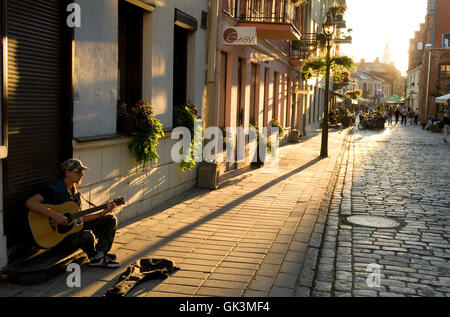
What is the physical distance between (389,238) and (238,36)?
6.05 metres

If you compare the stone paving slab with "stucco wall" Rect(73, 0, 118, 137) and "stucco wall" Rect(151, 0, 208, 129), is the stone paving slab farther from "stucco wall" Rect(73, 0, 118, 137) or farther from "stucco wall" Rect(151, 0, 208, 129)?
"stucco wall" Rect(151, 0, 208, 129)

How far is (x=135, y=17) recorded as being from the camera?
827cm

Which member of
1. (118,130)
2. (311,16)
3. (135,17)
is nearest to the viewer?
(118,130)

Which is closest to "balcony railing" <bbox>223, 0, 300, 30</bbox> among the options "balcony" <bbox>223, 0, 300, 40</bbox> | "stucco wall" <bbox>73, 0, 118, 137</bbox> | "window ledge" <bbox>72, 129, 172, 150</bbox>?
"balcony" <bbox>223, 0, 300, 40</bbox>

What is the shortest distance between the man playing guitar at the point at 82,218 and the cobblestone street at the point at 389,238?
224 cm

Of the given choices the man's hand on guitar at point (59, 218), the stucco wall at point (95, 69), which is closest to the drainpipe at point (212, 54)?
the stucco wall at point (95, 69)

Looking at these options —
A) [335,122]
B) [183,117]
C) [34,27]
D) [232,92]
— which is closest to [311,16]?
[335,122]

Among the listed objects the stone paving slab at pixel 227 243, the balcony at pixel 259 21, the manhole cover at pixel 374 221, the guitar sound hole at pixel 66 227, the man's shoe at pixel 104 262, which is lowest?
the manhole cover at pixel 374 221

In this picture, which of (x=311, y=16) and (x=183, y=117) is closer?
(x=183, y=117)

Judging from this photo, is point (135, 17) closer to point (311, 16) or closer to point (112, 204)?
point (112, 204)

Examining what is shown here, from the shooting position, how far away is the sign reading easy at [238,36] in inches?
456

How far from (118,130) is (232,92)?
6.34 meters

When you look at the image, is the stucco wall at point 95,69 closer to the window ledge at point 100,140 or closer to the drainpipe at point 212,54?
the window ledge at point 100,140

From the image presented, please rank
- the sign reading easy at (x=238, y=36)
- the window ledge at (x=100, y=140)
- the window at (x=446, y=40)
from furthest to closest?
the window at (x=446, y=40), the sign reading easy at (x=238, y=36), the window ledge at (x=100, y=140)
